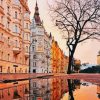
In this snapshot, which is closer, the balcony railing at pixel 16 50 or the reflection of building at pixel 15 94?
the reflection of building at pixel 15 94

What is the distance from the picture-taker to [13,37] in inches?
2464

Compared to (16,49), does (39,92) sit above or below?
below

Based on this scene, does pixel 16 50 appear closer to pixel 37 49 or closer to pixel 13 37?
pixel 13 37

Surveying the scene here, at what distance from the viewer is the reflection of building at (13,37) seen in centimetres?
5369

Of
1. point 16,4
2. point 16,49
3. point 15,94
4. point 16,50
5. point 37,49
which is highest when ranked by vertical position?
point 16,4

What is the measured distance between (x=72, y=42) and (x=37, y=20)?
9589cm

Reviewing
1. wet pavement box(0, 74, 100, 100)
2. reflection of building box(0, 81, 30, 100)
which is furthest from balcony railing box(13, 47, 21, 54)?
reflection of building box(0, 81, 30, 100)

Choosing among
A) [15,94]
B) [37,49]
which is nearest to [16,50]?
[37,49]

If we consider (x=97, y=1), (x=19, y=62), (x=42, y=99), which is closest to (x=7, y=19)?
(x=19, y=62)

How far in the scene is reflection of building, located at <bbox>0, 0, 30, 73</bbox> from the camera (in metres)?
53.7

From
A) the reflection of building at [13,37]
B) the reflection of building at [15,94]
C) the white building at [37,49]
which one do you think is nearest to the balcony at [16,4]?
the reflection of building at [13,37]

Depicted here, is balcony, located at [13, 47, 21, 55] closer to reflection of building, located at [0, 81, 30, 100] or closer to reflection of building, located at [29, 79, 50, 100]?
reflection of building, located at [29, 79, 50, 100]

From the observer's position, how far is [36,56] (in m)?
115

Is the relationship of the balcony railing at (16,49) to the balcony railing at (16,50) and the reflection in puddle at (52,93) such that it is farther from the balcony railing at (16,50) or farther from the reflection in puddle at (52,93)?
the reflection in puddle at (52,93)
